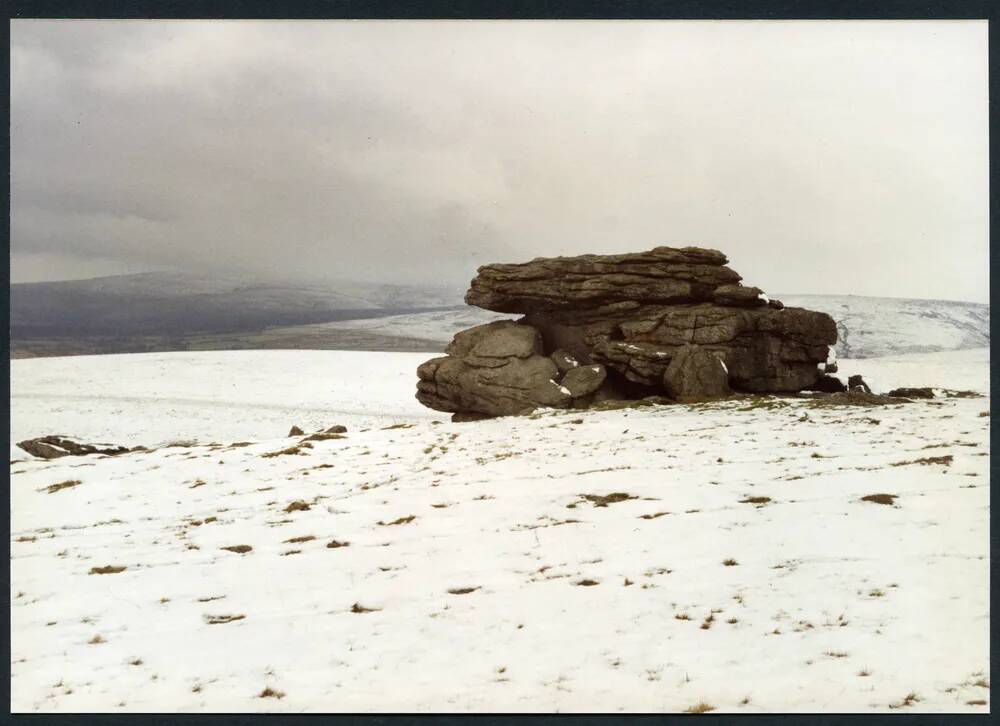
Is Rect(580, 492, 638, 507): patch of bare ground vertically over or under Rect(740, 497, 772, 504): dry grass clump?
under

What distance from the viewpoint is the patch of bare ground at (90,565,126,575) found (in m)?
9.45

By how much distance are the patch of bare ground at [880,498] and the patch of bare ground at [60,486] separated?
50.9 ft

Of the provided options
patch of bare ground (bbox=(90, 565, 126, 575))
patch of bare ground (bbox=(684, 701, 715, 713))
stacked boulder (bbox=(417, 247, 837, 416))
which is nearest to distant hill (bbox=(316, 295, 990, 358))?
stacked boulder (bbox=(417, 247, 837, 416))

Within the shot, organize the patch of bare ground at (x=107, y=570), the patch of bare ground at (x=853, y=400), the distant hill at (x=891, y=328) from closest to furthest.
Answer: the patch of bare ground at (x=107, y=570) < the patch of bare ground at (x=853, y=400) < the distant hill at (x=891, y=328)

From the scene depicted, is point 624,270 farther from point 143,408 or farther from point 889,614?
point 143,408

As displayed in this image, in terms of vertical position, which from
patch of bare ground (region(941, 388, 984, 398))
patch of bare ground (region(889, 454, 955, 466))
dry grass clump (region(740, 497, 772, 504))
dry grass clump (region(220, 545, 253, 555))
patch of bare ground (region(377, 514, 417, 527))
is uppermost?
patch of bare ground (region(941, 388, 984, 398))

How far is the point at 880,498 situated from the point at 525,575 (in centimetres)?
583

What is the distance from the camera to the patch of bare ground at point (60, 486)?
46.4 feet

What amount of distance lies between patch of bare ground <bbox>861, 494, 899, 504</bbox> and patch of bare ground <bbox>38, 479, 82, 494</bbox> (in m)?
15.5

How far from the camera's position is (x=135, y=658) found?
23.7 feet

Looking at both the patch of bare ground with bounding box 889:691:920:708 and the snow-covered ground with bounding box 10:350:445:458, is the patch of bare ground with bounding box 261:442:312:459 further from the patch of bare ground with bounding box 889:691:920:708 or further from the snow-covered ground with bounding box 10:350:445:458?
the patch of bare ground with bounding box 889:691:920:708

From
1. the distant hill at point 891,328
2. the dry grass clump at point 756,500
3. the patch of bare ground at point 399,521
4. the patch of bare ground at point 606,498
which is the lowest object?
the patch of bare ground at point 399,521

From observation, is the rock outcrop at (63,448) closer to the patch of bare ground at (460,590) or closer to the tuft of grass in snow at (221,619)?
the tuft of grass in snow at (221,619)

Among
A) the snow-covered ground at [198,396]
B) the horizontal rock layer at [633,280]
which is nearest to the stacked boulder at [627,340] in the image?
the horizontal rock layer at [633,280]
